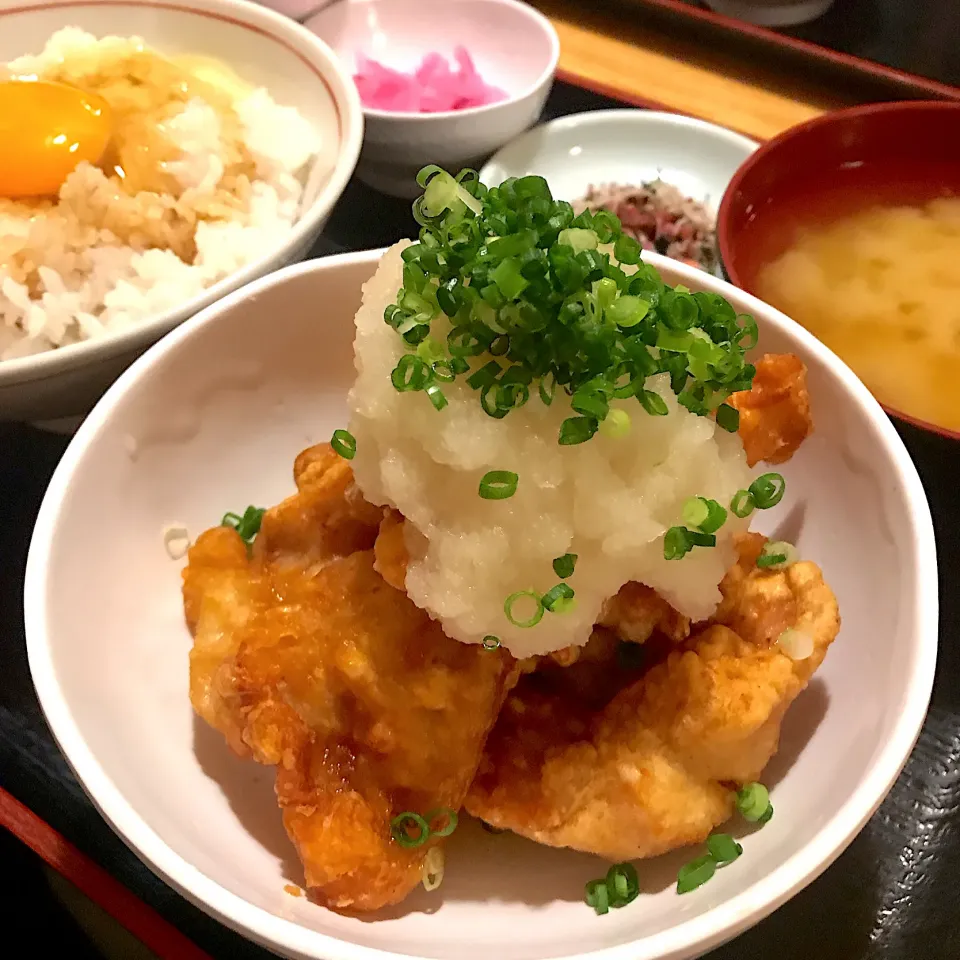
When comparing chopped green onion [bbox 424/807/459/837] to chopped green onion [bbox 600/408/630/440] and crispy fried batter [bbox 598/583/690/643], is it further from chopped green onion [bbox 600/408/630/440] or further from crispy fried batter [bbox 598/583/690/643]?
chopped green onion [bbox 600/408/630/440]

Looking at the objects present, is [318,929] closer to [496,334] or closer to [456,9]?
[496,334]

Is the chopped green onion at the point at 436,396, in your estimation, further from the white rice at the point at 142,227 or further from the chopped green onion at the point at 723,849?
the white rice at the point at 142,227

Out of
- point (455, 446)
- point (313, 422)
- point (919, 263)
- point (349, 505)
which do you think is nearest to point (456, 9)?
point (919, 263)

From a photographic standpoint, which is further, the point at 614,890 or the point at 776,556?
the point at 776,556

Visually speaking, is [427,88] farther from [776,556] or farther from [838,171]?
[776,556]

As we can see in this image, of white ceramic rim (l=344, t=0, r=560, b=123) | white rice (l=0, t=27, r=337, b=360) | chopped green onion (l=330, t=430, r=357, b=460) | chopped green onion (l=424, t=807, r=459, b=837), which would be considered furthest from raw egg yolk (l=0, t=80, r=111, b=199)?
chopped green onion (l=424, t=807, r=459, b=837)

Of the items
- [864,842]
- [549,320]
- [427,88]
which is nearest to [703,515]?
[549,320]

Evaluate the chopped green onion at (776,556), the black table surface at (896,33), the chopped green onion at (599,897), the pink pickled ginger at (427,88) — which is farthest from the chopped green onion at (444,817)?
the black table surface at (896,33)
